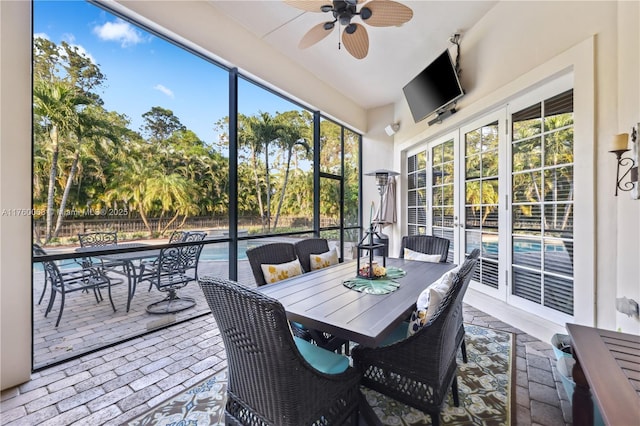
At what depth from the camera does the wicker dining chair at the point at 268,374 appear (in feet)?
3.34

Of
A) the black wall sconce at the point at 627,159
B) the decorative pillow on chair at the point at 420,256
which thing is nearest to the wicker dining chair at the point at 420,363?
the black wall sconce at the point at 627,159

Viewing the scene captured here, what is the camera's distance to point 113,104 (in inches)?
99.3

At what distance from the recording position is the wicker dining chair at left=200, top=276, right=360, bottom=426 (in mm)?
1017

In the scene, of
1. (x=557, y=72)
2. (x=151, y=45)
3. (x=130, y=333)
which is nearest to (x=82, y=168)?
(x=151, y=45)

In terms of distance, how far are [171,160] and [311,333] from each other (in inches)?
94.8

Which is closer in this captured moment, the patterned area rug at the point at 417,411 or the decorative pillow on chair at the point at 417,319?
the decorative pillow on chair at the point at 417,319

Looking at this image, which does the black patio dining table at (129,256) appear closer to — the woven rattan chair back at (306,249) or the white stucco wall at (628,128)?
the woven rattan chair back at (306,249)

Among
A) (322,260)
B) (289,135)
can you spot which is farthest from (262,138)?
(322,260)

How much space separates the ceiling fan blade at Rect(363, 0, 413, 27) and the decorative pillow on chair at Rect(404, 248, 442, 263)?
2.28 metres

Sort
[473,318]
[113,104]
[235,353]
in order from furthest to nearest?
[473,318]
[113,104]
[235,353]

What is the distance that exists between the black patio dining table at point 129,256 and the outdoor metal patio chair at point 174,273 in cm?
8

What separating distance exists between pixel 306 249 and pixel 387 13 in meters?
2.23

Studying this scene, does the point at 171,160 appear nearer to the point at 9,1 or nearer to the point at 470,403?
the point at 9,1

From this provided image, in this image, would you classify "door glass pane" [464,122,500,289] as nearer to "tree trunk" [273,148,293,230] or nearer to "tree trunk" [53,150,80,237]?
"tree trunk" [273,148,293,230]
